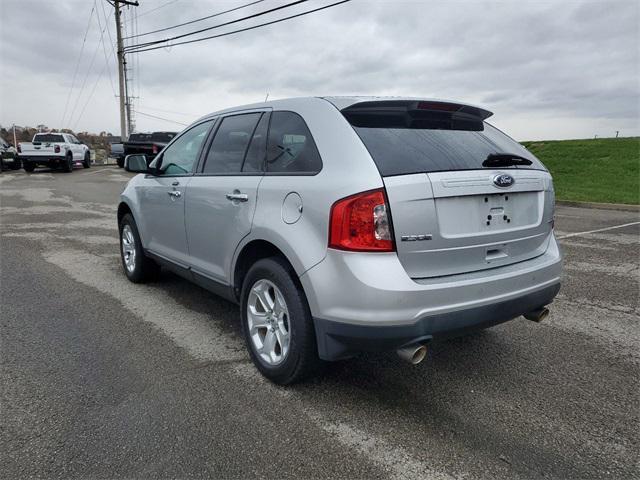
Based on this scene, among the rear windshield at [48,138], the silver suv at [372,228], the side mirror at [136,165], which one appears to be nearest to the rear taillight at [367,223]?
the silver suv at [372,228]

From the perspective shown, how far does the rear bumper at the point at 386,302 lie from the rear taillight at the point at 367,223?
Answer: 51 mm

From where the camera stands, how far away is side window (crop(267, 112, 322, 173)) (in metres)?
2.91

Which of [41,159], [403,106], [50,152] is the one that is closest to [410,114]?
[403,106]

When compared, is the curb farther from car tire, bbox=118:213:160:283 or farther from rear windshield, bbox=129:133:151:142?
rear windshield, bbox=129:133:151:142

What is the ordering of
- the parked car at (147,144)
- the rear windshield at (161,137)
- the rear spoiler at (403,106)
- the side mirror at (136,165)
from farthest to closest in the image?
the rear windshield at (161,137)
the parked car at (147,144)
the side mirror at (136,165)
the rear spoiler at (403,106)

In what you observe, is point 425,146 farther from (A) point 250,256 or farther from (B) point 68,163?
(B) point 68,163

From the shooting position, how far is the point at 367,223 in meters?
2.51

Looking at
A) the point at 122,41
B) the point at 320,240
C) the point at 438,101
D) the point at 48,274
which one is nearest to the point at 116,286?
the point at 48,274

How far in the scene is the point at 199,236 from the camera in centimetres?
385

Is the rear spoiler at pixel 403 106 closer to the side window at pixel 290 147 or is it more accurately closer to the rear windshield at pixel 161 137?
the side window at pixel 290 147

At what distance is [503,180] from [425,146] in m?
0.48

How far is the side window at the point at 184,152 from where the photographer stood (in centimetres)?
420

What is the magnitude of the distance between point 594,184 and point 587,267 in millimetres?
11908

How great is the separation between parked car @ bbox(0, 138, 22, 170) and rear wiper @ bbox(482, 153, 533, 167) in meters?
26.2
